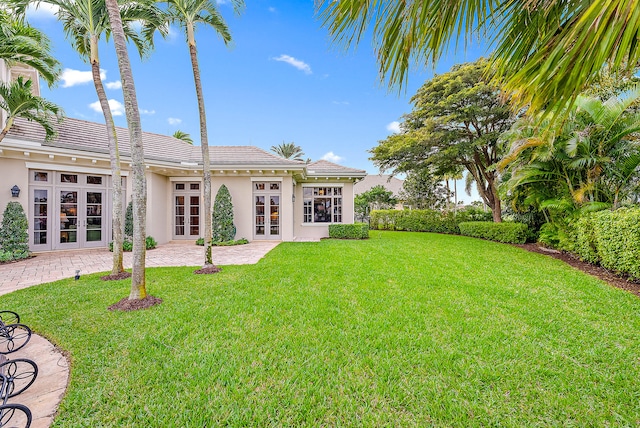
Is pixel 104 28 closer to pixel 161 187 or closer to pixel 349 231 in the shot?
pixel 161 187

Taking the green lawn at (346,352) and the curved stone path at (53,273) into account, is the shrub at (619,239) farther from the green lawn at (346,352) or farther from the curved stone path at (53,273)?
the curved stone path at (53,273)

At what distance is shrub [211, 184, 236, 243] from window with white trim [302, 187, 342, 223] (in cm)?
431

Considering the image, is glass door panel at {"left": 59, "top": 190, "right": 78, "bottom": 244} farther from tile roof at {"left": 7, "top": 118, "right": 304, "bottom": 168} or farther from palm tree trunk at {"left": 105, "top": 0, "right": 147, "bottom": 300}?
palm tree trunk at {"left": 105, "top": 0, "right": 147, "bottom": 300}

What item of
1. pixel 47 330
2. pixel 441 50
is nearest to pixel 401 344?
pixel 441 50

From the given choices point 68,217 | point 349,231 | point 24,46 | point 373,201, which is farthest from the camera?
point 373,201

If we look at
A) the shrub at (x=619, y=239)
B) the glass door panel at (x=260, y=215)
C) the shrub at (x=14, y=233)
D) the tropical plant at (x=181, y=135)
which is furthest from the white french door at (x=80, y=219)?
the tropical plant at (x=181, y=135)

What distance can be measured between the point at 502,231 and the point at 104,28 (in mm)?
16374

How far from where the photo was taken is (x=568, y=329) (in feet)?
11.9

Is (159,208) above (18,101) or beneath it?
beneath

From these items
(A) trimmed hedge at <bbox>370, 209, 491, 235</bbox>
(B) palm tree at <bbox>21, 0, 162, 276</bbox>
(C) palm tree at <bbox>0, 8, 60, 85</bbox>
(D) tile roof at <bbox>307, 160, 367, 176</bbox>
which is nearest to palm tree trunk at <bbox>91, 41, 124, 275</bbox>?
(B) palm tree at <bbox>21, 0, 162, 276</bbox>

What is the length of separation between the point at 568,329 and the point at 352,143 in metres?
18.4

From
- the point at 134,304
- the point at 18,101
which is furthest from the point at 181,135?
the point at 134,304

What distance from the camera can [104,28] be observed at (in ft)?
20.7

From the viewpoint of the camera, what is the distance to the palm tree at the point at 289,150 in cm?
3395
